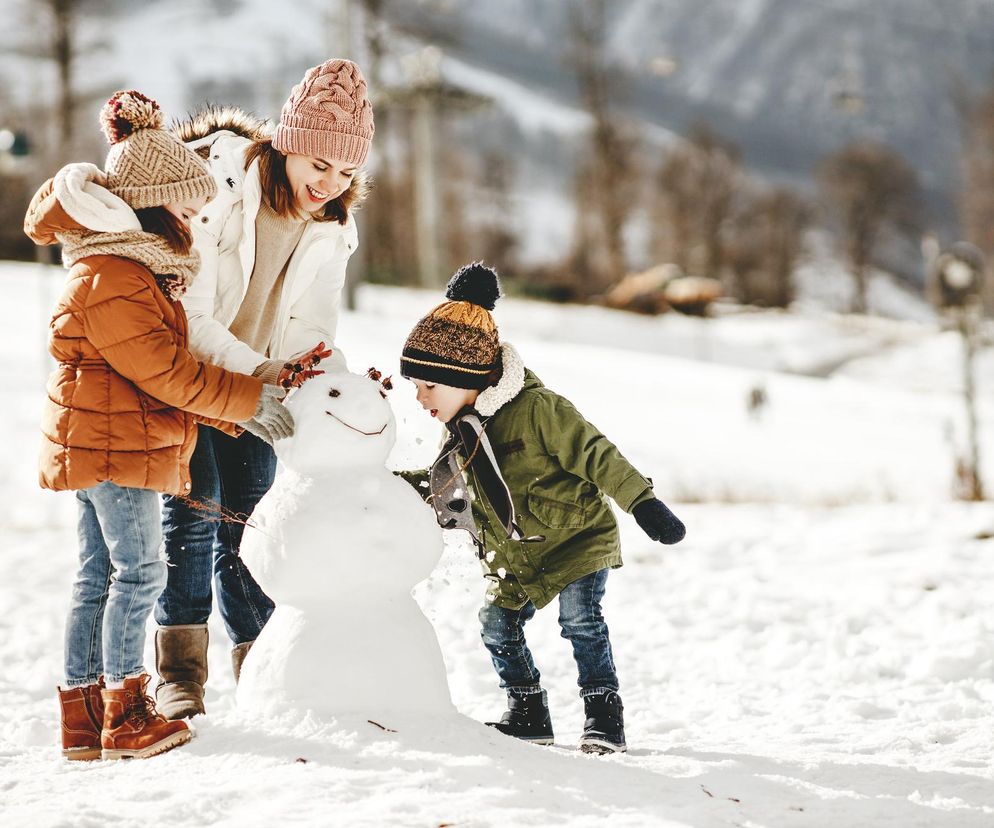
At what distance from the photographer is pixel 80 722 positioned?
2.65 m

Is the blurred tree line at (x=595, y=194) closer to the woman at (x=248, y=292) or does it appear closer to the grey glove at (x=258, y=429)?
the woman at (x=248, y=292)

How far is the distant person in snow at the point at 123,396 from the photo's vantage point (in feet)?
8.08

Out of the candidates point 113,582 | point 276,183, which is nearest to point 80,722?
point 113,582

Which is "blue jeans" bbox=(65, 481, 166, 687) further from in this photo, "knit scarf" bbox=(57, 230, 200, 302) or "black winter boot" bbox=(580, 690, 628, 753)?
→ "black winter boot" bbox=(580, 690, 628, 753)

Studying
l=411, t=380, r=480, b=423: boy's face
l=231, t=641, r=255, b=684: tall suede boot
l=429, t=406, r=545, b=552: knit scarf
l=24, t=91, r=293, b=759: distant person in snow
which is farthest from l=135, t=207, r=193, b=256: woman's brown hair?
l=231, t=641, r=255, b=684: tall suede boot

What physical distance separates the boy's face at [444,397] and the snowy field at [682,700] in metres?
0.14

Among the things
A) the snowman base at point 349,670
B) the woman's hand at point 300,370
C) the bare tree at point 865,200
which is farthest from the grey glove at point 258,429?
the bare tree at point 865,200

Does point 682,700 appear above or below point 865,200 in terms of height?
below

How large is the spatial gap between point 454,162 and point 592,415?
112ft

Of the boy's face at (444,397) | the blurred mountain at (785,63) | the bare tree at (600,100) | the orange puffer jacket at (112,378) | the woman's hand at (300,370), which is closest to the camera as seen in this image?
the orange puffer jacket at (112,378)

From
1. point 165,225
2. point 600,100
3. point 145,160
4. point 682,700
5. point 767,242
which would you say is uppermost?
point 600,100

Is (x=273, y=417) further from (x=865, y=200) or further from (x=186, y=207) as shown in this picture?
(x=865, y=200)

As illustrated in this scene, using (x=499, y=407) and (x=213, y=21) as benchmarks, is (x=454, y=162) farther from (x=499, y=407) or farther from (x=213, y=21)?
(x=213, y=21)

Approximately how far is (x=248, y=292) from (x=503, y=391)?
2.61ft
